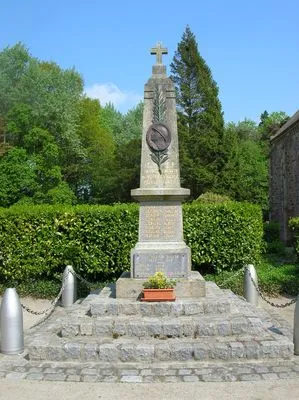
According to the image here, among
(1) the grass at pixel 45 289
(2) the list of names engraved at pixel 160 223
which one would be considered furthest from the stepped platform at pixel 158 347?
(1) the grass at pixel 45 289

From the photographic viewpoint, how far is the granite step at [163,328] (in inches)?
287

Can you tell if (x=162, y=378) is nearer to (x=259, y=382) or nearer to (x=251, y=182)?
(x=259, y=382)

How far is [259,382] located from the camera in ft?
19.2

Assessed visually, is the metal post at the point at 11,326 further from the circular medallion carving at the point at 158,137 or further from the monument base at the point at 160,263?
the circular medallion carving at the point at 158,137

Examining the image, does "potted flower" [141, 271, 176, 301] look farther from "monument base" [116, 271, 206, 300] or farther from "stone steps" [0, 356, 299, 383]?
"stone steps" [0, 356, 299, 383]

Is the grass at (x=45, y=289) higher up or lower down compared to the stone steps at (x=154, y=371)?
lower down

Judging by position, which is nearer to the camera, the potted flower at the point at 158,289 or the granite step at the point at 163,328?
the granite step at the point at 163,328

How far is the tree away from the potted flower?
24321 mm

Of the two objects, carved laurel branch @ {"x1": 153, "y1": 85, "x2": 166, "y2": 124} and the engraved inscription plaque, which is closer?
→ the engraved inscription plaque

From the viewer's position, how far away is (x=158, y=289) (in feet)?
26.8

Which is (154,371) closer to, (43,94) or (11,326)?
(11,326)

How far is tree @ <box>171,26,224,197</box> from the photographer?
107 feet

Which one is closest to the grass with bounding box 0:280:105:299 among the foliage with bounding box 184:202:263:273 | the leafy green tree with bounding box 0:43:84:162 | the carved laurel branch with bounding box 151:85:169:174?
the foliage with bounding box 184:202:263:273

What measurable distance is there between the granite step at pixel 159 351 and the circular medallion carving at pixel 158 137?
164 inches
